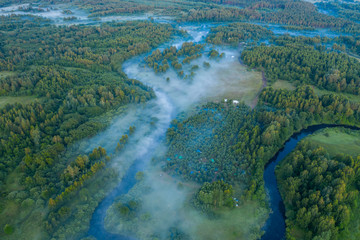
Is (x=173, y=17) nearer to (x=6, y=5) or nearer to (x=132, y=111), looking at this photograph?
(x=132, y=111)

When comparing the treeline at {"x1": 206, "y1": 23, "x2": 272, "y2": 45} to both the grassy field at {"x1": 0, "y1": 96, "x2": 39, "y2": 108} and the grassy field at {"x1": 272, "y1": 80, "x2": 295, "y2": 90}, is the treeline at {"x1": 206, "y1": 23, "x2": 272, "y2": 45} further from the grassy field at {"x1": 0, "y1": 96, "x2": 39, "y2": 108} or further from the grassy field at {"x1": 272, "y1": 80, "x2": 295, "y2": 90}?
the grassy field at {"x1": 0, "y1": 96, "x2": 39, "y2": 108}

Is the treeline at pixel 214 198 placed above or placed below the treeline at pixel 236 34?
below

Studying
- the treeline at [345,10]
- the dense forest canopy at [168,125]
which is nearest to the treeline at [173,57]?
the dense forest canopy at [168,125]

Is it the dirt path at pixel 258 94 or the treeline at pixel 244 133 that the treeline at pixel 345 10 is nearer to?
the dirt path at pixel 258 94

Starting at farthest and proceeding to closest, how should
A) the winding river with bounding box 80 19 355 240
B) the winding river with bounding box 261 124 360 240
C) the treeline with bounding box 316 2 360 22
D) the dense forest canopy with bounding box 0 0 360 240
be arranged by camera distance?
the treeline with bounding box 316 2 360 22
the winding river with bounding box 80 19 355 240
the dense forest canopy with bounding box 0 0 360 240
the winding river with bounding box 261 124 360 240

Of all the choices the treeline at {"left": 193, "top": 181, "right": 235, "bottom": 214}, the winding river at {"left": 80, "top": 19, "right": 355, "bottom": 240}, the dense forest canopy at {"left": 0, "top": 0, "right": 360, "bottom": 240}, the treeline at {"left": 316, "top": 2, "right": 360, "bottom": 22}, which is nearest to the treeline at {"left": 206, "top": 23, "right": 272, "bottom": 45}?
the dense forest canopy at {"left": 0, "top": 0, "right": 360, "bottom": 240}

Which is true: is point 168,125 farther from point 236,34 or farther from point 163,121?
point 236,34
